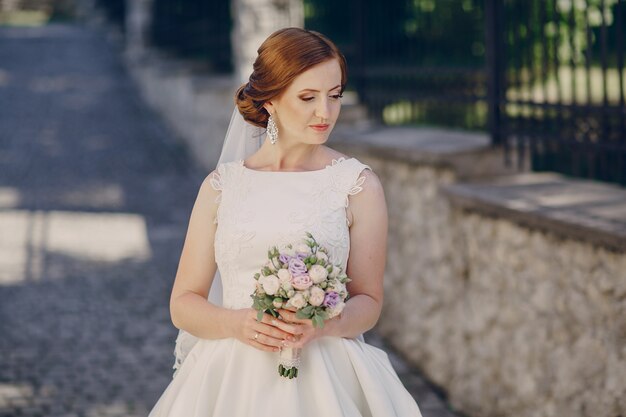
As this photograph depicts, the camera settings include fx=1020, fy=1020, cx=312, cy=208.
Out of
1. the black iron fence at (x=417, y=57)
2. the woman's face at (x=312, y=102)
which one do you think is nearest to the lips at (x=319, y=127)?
the woman's face at (x=312, y=102)

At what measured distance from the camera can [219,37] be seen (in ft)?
47.6

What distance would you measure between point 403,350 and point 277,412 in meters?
3.83

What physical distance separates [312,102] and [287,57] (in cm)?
15

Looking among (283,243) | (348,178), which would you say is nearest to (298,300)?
(283,243)

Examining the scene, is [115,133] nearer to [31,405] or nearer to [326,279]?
[31,405]

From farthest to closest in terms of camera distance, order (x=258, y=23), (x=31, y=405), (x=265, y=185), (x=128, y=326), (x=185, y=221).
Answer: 1. (x=258, y=23)
2. (x=185, y=221)
3. (x=128, y=326)
4. (x=31, y=405)
5. (x=265, y=185)

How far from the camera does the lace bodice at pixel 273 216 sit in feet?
9.75

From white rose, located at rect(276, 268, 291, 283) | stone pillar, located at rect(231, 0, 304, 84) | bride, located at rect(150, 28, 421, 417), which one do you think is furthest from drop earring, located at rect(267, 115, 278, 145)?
stone pillar, located at rect(231, 0, 304, 84)

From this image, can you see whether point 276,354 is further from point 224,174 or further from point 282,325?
point 224,174

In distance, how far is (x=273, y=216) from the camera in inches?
118

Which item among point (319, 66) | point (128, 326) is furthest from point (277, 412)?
point (128, 326)

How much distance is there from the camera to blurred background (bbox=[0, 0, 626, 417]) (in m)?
4.68

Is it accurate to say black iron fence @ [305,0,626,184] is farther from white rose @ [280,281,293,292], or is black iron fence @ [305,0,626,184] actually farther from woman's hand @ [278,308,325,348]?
white rose @ [280,281,293,292]

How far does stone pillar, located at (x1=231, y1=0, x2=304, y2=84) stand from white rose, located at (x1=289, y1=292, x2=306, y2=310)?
8806mm
